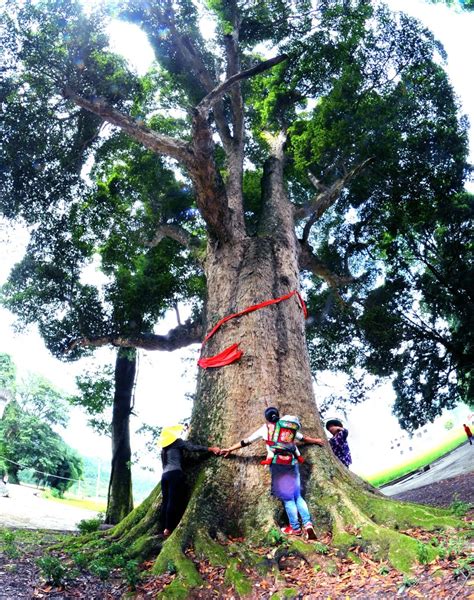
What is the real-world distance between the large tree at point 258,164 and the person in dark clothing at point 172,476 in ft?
0.56

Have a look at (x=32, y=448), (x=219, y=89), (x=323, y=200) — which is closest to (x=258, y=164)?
(x=323, y=200)

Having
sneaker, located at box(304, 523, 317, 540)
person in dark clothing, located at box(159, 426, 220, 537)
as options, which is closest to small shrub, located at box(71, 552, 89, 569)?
person in dark clothing, located at box(159, 426, 220, 537)

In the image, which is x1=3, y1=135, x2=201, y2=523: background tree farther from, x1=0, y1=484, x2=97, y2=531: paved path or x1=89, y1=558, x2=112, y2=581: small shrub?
x1=89, y1=558, x2=112, y2=581: small shrub

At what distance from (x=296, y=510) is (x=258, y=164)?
10398mm

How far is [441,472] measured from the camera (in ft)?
48.9

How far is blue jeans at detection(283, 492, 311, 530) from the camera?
391 cm

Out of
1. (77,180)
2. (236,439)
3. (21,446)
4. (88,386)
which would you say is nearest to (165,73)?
(77,180)

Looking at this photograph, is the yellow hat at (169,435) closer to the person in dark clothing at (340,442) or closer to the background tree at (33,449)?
the person in dark clothing at (340,442)

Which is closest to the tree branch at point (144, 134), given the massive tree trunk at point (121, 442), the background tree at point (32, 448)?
the massive tree trunk at point (121, 442)

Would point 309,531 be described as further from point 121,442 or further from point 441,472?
point 441,472

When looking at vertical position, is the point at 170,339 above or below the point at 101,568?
above

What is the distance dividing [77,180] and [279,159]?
4.46m

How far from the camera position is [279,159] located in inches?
390

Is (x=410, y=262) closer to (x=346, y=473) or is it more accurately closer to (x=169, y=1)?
(x=169, y=1)
